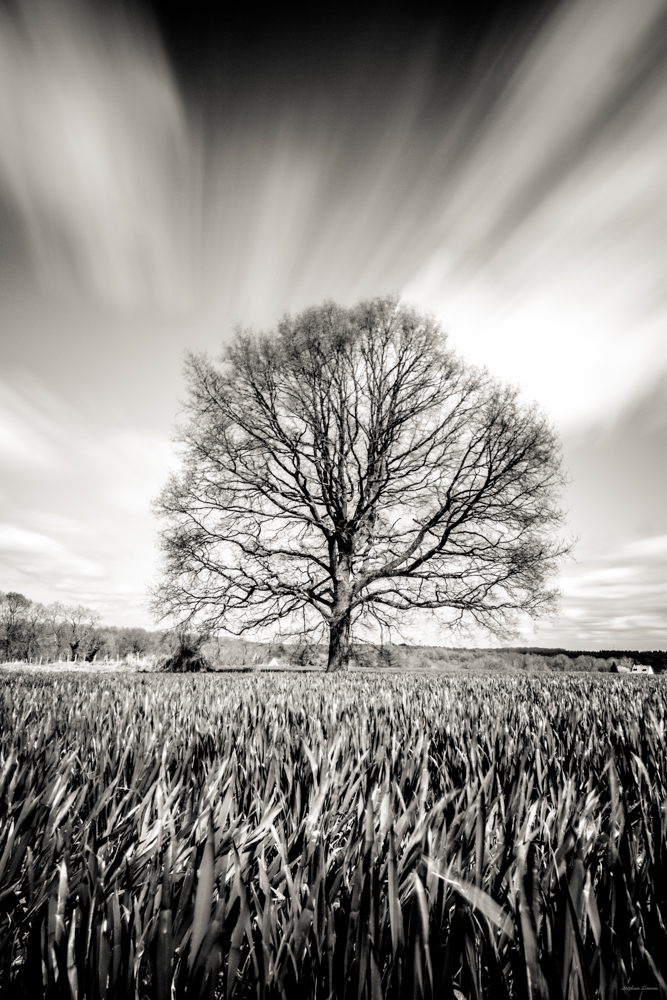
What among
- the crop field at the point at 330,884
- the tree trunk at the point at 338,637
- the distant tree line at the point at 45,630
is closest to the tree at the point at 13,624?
the distant tree line at the point at 45,630

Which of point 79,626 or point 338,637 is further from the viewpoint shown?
point 79,626

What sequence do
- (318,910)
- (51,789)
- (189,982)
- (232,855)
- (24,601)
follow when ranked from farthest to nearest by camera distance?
(24,601), (51,789), (232,855), (318,910), (189,982)

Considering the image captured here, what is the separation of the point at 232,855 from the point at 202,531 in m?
14.6

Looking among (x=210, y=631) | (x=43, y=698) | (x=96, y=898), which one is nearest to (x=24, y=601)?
(x=210, y=631)

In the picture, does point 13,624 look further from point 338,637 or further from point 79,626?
point 338,637

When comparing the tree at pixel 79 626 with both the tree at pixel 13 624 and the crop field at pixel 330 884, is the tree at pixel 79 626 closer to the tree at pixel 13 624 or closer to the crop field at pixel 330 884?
the tree at pixel 13 624

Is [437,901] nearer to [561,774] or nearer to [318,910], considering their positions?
[318,910]

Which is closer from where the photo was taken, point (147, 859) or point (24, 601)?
point (147, 859)

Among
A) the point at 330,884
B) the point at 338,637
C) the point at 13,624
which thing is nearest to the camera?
the point at 330,884

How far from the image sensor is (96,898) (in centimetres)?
57

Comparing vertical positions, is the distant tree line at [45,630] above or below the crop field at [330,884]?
above

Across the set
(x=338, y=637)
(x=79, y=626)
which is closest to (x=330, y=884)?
(x=338, y=637)

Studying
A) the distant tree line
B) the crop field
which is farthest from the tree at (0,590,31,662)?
the crop field

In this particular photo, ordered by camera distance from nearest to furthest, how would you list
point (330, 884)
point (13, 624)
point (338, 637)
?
1. point (330, 884)
2. point (338, 637)
3. point (13, 624)
